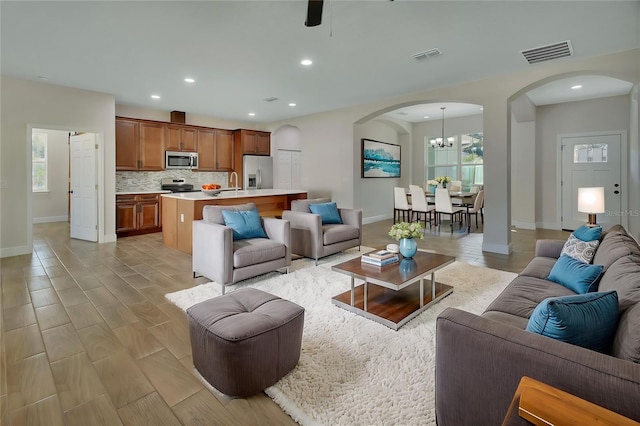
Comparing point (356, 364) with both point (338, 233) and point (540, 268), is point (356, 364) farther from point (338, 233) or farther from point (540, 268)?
point (338, 233)

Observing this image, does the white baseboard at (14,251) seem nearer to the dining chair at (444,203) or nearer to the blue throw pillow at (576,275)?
the blue throw pillow at (576,275)

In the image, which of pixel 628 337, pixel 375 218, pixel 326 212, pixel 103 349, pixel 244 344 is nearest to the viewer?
pixel 628 337

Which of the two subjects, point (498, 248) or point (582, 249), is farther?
point (498, 248)

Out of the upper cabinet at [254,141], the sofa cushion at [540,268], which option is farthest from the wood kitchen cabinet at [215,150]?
the sofa cushion at [540,268]

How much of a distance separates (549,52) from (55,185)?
10670 mm

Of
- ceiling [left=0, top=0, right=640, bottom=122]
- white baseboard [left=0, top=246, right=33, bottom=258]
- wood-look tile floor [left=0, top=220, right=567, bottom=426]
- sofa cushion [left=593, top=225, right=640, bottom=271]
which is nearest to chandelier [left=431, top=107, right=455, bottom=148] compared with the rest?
ceiling [left=0, top=0, right=640, bottom=122]

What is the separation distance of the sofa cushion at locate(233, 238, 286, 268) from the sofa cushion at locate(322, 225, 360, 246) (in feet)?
2.68

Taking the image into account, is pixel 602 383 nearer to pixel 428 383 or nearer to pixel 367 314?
pixel 428 383

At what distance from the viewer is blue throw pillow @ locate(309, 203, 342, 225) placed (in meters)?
4.92

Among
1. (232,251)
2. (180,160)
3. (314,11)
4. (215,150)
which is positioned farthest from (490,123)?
(180,160)

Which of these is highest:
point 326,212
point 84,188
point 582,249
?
point 84,188

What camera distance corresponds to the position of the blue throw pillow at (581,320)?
3.94 feet

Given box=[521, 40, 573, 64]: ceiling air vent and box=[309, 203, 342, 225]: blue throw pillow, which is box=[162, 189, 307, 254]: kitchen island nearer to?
box=[309, 203, 342, 225]: blue throw pillow

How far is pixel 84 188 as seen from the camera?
20.2ft
